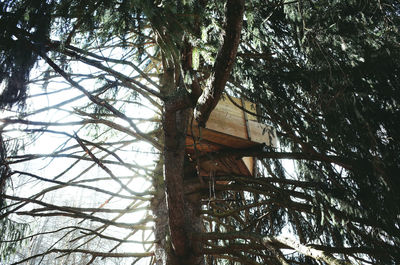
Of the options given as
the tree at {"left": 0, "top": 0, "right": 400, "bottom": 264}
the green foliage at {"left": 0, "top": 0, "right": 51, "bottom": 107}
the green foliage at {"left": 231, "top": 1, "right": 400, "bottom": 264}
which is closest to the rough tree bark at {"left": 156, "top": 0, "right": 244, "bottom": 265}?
the tree at {"left": 0, "top": 0, "right": 400, "bottom": 264}

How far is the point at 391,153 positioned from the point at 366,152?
194mm

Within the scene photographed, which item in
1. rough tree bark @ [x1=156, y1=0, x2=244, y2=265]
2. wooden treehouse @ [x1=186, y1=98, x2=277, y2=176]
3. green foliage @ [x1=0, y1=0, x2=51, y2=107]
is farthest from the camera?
wooden treehouse @ [x1=186, y1=98, x2=277, y2=176]

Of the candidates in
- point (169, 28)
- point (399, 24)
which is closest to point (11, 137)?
point (169, 28)

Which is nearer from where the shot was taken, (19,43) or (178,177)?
(19,43)

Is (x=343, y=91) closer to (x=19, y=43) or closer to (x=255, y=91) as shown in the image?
(x=255, y=91)

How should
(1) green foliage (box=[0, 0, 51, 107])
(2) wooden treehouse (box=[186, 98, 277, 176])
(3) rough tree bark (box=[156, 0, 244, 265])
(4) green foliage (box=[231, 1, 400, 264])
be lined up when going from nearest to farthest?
1. (1) green foliage (box=[0, 0, 51, 107])
2. (4) green foliage (box=[231, 1, 400, 264])
3. (3) rough tree bark (box=[156, 0, 244, 265])
4. (2) wooden treehouse (box=[186, 98, 277, 176])

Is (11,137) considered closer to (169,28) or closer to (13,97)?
(13,97)

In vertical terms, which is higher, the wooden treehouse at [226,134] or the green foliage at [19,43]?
the wooden treehouse at [226,134]

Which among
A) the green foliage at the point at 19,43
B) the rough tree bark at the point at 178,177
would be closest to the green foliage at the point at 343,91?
the rough tree bark at the point at 178,177

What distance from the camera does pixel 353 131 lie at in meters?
2.61

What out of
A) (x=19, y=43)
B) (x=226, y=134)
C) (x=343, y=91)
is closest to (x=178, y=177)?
(x=226, y=134)

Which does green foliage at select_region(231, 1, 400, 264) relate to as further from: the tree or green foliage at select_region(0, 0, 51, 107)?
green foliage at select_region(0, 0, 51, 107)

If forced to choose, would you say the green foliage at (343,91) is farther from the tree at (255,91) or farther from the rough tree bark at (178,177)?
the rough tree bark at (178,177)

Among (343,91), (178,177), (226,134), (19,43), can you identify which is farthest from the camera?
(226,134)
